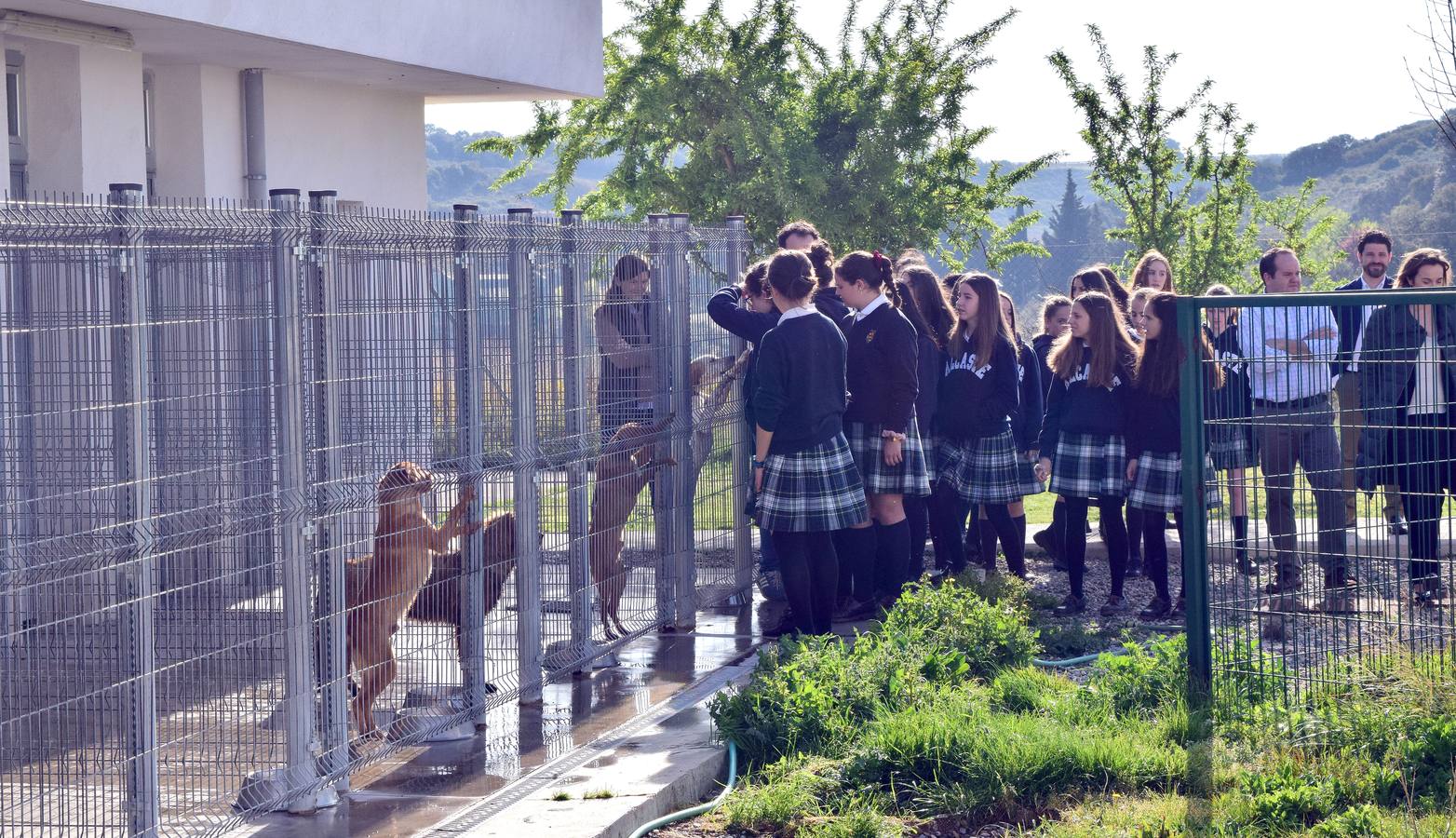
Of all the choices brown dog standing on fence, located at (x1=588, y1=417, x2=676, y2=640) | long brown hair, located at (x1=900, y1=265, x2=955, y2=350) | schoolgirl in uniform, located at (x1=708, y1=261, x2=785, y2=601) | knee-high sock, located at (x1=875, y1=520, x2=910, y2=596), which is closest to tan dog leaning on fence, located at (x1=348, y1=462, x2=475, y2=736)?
brown dog standing on fence, located at (x1=588, y1=417, x2=676, y2=640)

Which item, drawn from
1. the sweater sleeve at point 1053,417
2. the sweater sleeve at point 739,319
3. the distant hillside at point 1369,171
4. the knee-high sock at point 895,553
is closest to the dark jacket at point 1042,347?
the sweater sleeve at point 1053,417

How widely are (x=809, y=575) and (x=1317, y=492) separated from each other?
8.59 feet

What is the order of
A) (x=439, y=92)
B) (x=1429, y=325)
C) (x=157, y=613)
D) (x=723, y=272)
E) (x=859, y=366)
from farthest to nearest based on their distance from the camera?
(x=439, y=92), (x=723, y=272), (x=859, y=366), (x=1429, y=325), (x=157, y=613)

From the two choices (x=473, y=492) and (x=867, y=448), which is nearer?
(x=473, y=492)

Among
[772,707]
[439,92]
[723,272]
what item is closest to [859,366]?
[723,272]

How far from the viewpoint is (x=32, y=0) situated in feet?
28.0

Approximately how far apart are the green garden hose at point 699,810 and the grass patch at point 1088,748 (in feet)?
0.19

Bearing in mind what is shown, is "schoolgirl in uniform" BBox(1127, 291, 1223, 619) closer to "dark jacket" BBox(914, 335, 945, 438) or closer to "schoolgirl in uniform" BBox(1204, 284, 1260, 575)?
"dark jacket" BBox(914, 335, 945, 438)

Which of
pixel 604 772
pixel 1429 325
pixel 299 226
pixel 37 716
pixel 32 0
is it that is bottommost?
pixel 604 772

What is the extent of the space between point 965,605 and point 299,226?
11.7 ft

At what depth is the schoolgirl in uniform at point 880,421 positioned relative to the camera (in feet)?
26.2

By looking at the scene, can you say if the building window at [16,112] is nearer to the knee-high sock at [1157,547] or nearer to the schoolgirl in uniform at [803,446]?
the schoolgirl in uniform at [803,446]

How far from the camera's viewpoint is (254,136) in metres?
11.7

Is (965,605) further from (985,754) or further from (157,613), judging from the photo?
(157,613)
